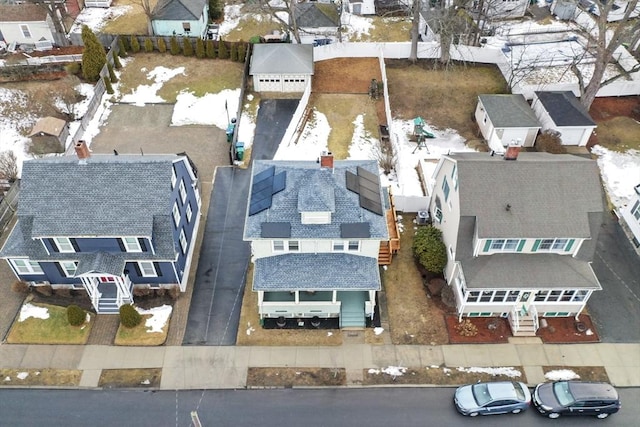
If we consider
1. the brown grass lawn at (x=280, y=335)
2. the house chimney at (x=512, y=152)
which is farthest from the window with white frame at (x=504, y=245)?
the brown grass lawn at (x=280, y=335)

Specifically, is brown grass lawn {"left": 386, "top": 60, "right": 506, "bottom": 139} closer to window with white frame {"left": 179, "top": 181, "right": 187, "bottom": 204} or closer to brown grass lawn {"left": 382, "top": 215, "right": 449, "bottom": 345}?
brown grass lawn {"left": 382, "top": 215, "right": 449, "bottom": 345}

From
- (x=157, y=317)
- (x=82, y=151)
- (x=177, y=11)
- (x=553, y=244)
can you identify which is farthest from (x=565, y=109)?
(x=177, y=11)

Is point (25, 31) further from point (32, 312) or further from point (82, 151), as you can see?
point (32, 312)

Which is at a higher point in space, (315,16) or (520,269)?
(315,16)

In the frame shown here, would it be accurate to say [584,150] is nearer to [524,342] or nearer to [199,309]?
[524,342]

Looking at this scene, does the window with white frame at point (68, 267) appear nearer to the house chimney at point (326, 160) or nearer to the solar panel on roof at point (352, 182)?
the house chimney at point (326, 160)
